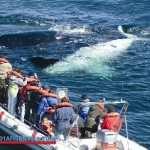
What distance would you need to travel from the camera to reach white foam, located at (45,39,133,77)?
37.6 metres

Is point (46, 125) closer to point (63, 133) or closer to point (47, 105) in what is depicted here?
point (47, 105)

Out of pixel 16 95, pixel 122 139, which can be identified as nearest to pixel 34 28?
pixel 16 95

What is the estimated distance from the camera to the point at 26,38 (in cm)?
4531

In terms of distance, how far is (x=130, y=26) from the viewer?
5178 cm

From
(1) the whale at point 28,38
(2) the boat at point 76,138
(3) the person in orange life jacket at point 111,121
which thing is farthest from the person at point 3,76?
(1) the whale at point 28,38

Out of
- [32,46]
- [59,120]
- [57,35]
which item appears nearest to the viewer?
[59,120]

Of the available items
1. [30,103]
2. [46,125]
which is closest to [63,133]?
[46,125]

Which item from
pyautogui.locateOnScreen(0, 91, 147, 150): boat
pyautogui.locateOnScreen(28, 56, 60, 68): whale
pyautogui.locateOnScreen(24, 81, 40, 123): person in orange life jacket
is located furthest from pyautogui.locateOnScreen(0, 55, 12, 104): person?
pyautogui.locateOnScreen(28, 56, 60, 68): whale

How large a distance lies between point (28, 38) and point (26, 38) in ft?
0.57

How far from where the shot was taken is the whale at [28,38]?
4475 centimetres

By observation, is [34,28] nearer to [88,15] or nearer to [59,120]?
[88,15]

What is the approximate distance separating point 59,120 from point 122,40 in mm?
24834

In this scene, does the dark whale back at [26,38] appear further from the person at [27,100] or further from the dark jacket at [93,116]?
the dark jacket at [93,116]

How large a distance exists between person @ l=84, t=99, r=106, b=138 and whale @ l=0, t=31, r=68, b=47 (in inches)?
887
